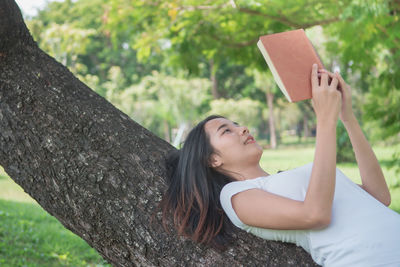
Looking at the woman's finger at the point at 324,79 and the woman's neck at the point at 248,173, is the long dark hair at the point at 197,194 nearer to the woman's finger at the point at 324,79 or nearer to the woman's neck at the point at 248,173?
the woman's neck at the point at 248,173

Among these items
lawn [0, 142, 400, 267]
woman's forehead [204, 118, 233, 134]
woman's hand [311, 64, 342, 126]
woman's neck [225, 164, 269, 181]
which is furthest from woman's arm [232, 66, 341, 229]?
lawn [0, 142, 400, 267]

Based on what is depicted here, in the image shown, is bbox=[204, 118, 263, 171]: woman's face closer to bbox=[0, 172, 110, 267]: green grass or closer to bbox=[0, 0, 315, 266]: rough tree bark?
bbox=[0, 0, 315, 266]: rough tree bark

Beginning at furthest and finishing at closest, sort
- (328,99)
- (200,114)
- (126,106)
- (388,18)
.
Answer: (200,114) < (126,106) < (388,18) < (328,99)

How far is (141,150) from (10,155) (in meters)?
0.55

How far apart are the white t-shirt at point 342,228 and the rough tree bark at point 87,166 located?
0.22ft

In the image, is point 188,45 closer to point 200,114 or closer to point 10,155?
point 10,155

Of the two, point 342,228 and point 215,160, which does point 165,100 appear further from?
point 342,228

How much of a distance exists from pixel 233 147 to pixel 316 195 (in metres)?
0.51

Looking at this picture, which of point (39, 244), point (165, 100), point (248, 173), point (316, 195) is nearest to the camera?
point (316, 195)

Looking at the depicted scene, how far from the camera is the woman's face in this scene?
78.0 inches

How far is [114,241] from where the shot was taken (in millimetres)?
1844

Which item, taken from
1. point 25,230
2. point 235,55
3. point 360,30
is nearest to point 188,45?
point 235,55

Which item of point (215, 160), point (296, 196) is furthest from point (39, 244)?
point (296, 196)

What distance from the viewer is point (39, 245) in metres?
5.12
